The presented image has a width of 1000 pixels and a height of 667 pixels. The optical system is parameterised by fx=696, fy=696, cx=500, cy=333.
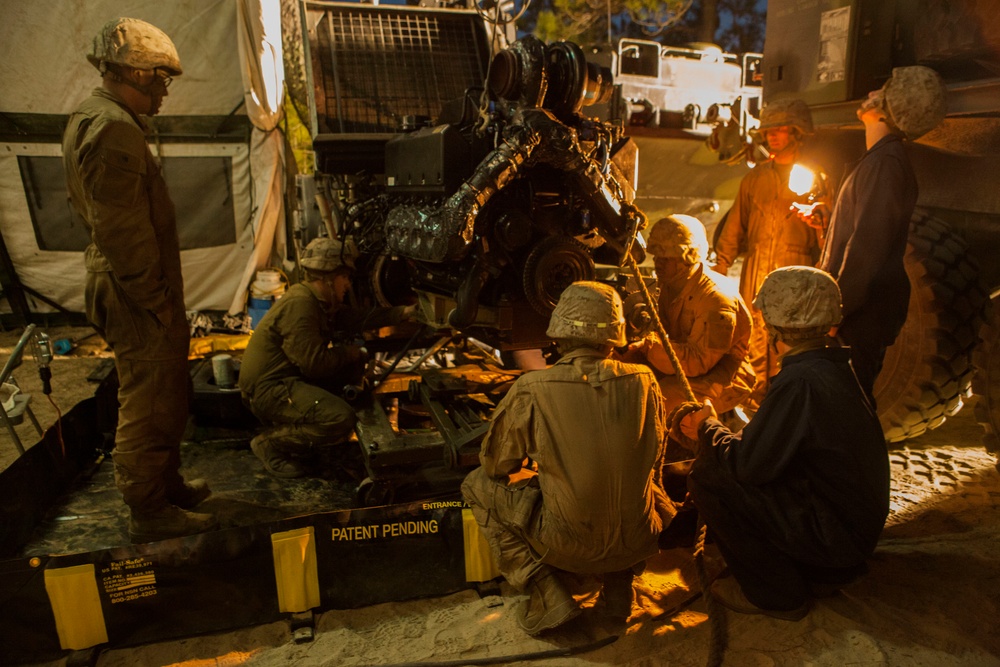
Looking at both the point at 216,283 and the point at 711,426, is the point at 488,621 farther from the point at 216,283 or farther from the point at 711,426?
the point at 216,283

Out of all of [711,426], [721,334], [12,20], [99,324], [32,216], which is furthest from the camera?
[32,216]

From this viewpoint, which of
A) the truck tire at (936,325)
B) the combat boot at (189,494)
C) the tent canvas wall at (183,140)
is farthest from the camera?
the tent canvas wall at (183,140)

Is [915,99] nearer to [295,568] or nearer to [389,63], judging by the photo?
[295,568]

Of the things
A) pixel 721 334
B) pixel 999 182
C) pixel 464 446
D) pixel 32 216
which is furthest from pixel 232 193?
pixel 999 182

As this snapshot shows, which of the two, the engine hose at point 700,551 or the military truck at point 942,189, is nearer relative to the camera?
the engine hose at point 700,551

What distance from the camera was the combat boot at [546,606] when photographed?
2.72 metres

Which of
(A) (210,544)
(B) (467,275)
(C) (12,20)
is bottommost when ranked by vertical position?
(A) (210,544)

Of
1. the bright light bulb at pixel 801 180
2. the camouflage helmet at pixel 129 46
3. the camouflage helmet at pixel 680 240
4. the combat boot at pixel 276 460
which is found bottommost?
the combat boot at pixel 276 460

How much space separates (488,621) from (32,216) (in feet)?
24.7

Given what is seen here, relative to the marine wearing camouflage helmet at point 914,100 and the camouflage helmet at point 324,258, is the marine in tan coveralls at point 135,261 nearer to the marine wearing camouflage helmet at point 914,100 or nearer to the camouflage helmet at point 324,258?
the camouflage helmet at point 324,258

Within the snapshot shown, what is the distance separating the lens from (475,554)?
10.4 ft

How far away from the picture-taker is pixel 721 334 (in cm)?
344

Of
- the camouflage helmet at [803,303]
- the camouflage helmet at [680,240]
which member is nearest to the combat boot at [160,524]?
the camouflage helmet at [680,240]

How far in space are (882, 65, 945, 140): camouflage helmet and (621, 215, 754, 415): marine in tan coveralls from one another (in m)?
1.06
